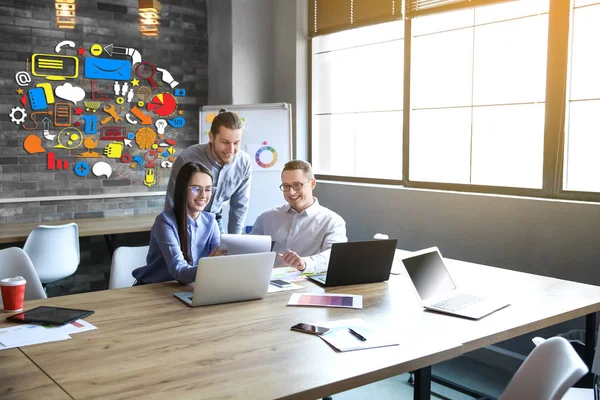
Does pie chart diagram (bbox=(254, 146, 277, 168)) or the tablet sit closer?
the tablet

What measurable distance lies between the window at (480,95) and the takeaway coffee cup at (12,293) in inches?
121

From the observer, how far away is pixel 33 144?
4.92 metres

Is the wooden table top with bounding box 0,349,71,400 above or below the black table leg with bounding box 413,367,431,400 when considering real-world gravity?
above

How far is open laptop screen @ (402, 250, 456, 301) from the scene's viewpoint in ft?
7.93

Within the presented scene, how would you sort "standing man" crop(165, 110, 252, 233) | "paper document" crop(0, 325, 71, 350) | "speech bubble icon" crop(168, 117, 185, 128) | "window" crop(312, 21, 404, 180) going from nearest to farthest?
"paper document" crop(0, 325, 71, 350)
"standing man" crop(165, 110, 252, 233)
"window" crop(312, 21, 404, 180)
"speech bubble icon" crop(168, 117, 185, 128)

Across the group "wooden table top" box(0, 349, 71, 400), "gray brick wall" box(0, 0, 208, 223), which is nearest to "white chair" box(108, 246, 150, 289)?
"wooden table top" box(0, 349, 71, 400)

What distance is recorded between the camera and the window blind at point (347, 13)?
483cm

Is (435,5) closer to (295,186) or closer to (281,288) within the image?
(295,186)

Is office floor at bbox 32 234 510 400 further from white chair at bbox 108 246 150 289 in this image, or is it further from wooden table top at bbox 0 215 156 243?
white chair at bbox 108 246 150 289

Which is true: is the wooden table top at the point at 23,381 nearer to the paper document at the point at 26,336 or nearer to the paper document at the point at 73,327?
the paper document at the point at 26,336

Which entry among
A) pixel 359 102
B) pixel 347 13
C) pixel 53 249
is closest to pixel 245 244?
pixel 53 249

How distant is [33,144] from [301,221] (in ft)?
9.23

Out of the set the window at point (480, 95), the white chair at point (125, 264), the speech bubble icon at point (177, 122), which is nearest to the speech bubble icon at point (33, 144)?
the speech bubble icon at point (177, 122)

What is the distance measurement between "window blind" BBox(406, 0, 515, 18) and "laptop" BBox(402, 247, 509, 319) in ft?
7.39
